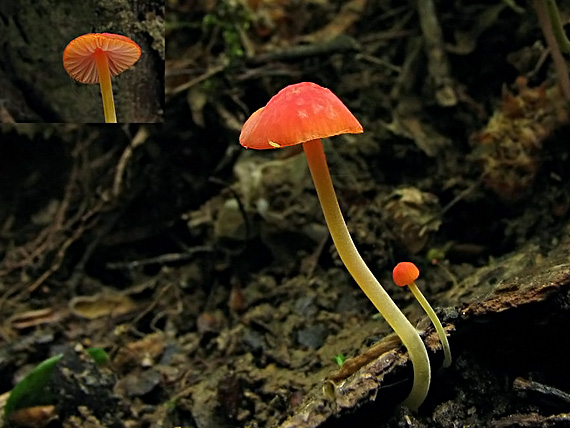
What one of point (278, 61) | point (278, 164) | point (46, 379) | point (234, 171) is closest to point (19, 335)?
point (46, 379)

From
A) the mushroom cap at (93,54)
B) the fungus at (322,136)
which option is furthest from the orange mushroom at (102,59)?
the fungus at (322,136)

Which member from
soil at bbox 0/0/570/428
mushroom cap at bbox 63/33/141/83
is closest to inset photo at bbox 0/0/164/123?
mushroom cap at bbox 63/33/141/83

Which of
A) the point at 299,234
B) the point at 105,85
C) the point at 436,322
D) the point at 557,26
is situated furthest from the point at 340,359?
the point at 557,26

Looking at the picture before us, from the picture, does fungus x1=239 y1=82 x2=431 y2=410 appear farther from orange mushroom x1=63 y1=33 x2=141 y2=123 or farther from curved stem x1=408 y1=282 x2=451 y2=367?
orange mushroom x1=63 y1=33 x2=141 y2=123

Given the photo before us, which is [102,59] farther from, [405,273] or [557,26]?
[557,26]

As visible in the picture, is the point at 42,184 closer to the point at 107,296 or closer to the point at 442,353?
the point at 107,296

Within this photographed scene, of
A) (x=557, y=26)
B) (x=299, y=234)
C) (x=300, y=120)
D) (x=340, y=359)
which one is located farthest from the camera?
(x=299, y=234)

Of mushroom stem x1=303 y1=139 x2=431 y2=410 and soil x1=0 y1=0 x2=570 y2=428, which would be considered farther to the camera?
soil x1=0 y1=0 x2=570 y2=428
